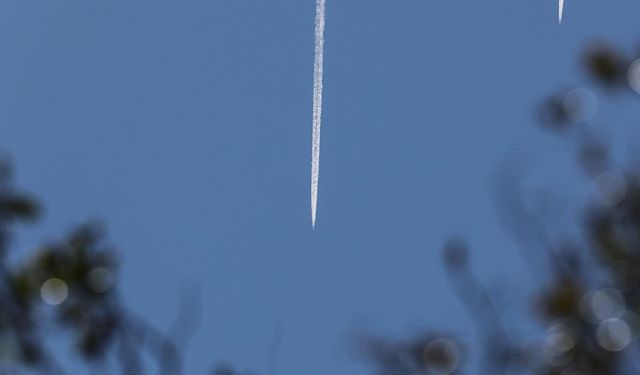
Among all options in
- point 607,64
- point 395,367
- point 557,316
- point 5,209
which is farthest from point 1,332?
point 607,64

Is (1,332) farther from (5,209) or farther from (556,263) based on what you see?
(556,263)

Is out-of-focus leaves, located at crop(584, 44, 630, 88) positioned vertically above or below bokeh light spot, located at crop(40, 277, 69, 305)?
above

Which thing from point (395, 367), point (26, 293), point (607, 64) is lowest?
point (395, 367)

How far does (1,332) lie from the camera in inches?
324

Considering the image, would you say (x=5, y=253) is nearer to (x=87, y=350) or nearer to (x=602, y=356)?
(x=87, y=350)

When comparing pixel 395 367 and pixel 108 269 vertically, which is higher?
pixel 108 269

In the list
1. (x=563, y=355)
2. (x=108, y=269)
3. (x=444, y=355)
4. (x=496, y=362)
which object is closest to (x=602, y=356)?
(x=563, y=355)

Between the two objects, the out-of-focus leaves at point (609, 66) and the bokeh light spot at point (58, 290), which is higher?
the out-of-focus leaves at point (609, 66)

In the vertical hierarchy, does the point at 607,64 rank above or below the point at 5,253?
above

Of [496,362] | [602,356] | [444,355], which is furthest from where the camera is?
[444,355]

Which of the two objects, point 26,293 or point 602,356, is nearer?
point 602,356

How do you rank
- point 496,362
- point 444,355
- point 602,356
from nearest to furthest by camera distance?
point 602,356 → point 496,362 → point 444,355

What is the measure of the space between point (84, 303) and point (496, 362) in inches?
101

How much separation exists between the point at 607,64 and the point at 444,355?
210cm
